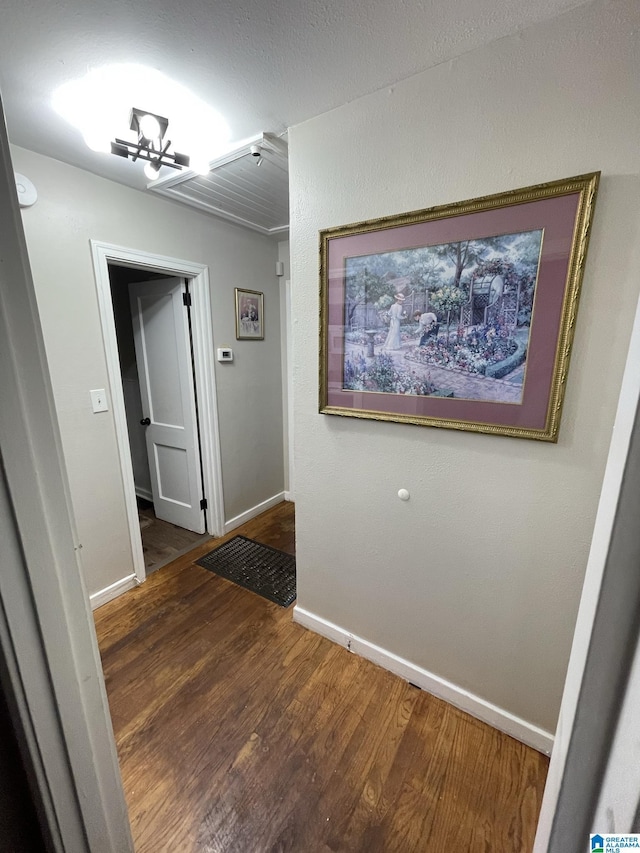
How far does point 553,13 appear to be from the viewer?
0.92 metres

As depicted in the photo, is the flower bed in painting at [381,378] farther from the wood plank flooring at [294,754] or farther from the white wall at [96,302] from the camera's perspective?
the white wall at [96,302]

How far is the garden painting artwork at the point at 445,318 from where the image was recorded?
109 cm

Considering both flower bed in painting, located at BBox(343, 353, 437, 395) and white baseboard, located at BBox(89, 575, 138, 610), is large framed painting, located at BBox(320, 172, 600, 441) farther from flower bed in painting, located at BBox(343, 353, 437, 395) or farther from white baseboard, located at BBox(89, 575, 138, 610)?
white baseboard, located at BBox(89, 575, 138, 610)

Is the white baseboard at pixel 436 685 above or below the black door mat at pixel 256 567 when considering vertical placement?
above

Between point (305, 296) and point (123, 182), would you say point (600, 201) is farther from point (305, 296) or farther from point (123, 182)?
point (123, 182)

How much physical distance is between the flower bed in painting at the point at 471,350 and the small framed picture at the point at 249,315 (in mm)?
1737

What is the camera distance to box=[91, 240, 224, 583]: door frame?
6.24ft

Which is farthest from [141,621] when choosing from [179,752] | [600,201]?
[600,201]

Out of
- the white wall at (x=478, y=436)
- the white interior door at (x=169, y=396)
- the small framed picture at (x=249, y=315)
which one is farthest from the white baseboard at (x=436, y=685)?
the small framed picture at (x=249, y=315)

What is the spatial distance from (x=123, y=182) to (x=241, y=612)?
248 centimetres

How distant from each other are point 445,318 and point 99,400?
1.84 m

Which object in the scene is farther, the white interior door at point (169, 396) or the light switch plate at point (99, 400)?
the white interior door at point (169, 396)

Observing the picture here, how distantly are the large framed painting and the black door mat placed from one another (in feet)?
4.40

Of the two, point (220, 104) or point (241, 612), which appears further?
point (241, 612)
